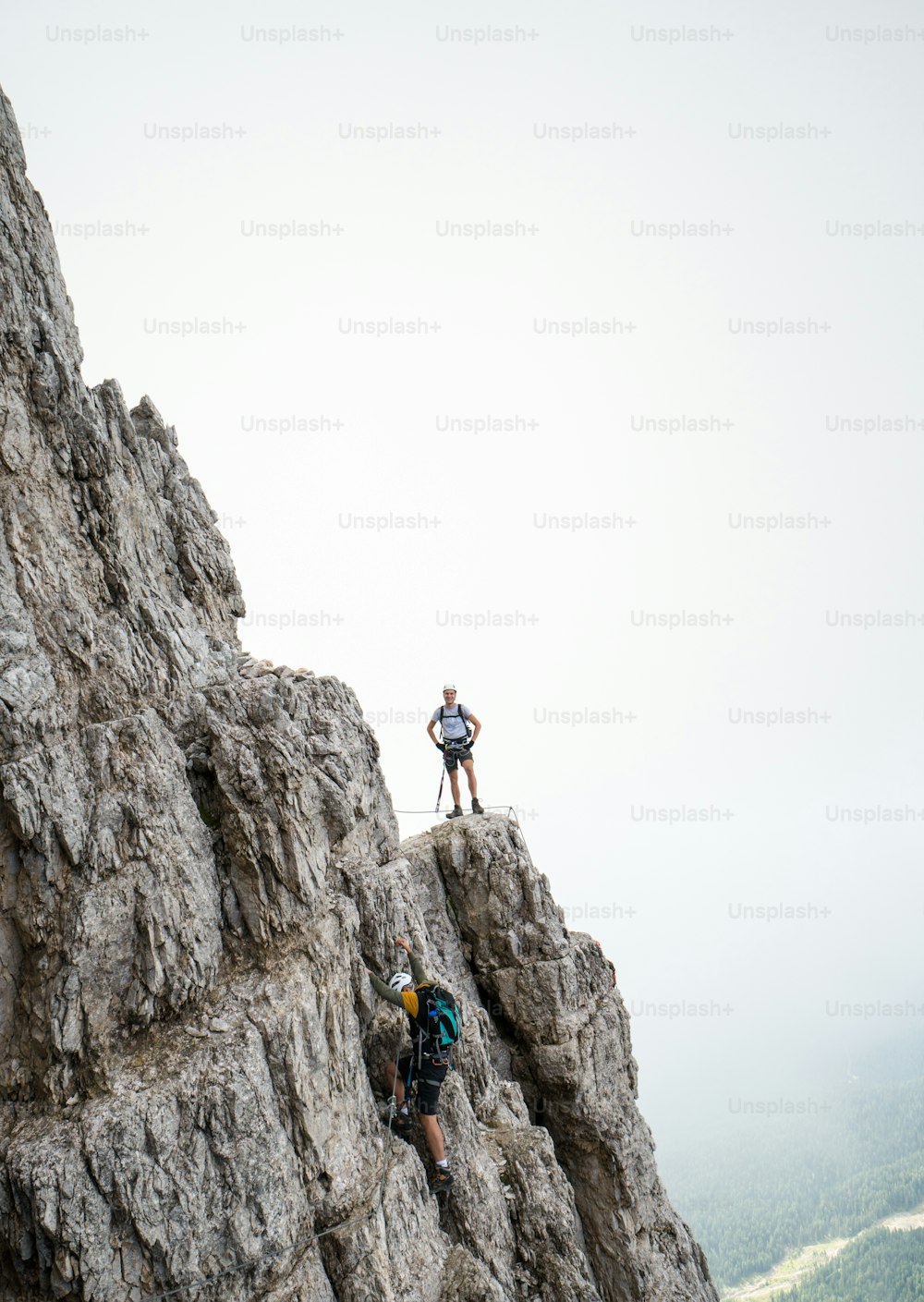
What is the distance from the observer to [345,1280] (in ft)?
49.7

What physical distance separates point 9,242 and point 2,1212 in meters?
18.8

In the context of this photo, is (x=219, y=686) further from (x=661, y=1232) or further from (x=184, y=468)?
(x=661, y=1232)

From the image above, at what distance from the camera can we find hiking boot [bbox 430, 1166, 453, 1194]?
17.5 meters

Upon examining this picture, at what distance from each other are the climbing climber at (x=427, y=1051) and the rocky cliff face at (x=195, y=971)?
1.77ft

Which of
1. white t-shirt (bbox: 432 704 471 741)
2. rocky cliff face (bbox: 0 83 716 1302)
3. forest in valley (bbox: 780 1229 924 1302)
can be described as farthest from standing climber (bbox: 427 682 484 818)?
forest in valley (bbox: 780 1229 924 1302)

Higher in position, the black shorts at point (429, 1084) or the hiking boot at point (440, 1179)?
the black shorts at point (429, 1084)

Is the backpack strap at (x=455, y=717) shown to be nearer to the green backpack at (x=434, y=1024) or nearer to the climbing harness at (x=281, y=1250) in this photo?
the green backpack at (x=434, y=1024)

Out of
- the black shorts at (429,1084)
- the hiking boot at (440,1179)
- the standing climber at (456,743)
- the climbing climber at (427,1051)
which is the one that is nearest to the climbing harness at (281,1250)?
the climbing climber at (427,1051)

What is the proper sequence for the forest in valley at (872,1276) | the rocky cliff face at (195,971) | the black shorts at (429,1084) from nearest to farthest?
the rocky cliff face at (195,971)
the black shorts at (429,1084)
the forest in valley at (872,1276)

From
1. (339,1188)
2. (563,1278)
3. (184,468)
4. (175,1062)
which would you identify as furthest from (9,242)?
(563,1278)

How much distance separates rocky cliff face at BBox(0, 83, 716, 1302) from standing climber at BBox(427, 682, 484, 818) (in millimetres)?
4545

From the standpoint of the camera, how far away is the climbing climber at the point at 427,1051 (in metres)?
17.2

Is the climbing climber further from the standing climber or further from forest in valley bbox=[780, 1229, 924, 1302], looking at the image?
forest in valley bbox=[780, 1229, 924, 1302]

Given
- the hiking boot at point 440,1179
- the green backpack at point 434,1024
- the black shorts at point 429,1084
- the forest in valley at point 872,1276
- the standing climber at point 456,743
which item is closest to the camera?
the green backpack at point 434,1024
